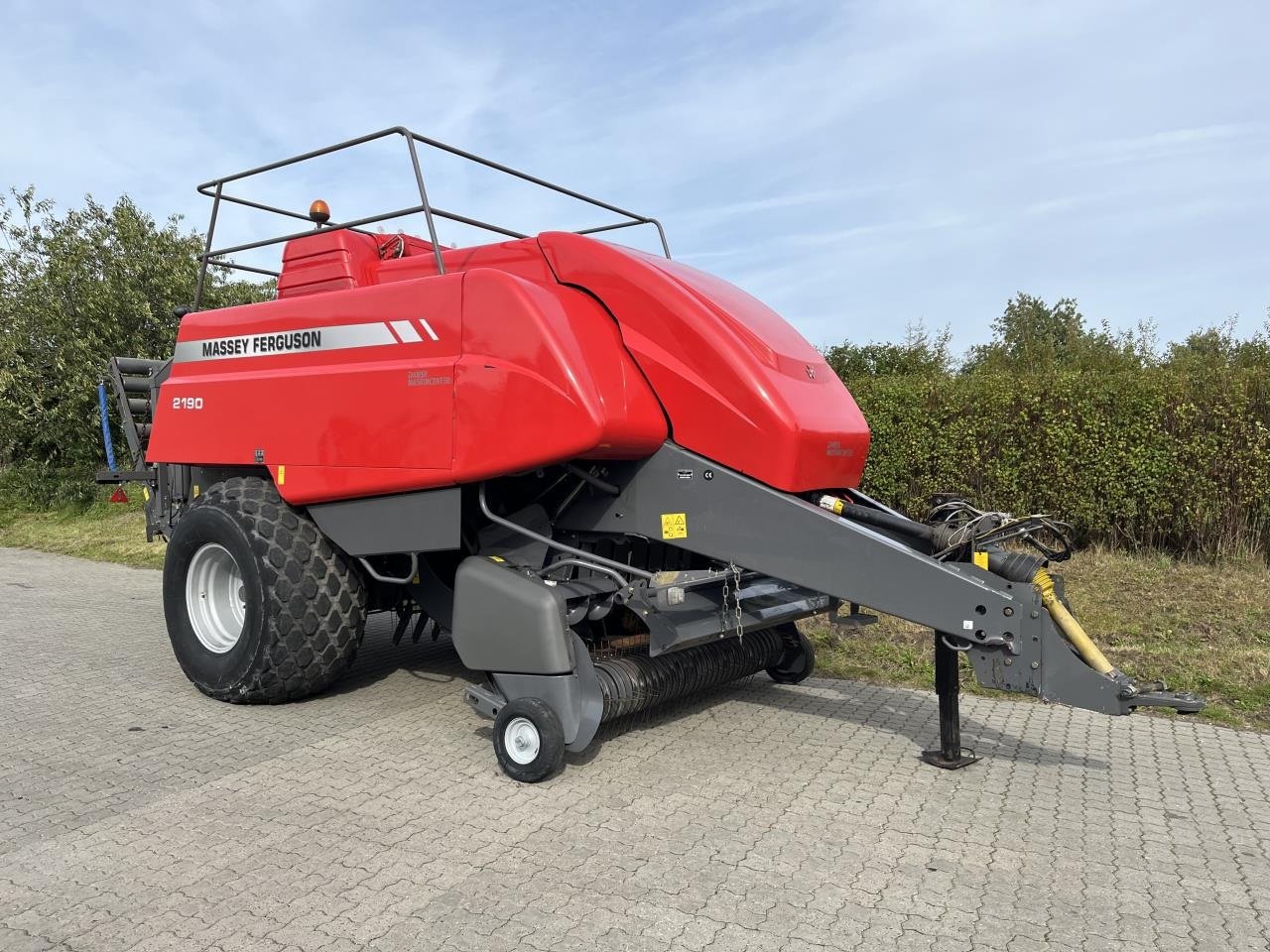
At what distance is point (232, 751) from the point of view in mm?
4633

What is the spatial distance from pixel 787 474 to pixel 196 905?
2708mm

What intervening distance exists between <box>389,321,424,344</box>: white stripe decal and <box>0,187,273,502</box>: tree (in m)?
12.2

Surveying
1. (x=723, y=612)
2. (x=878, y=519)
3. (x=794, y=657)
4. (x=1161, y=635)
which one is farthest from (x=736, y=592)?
(x=1161, y=635)

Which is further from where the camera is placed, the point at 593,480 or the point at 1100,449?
the point at 1100,449

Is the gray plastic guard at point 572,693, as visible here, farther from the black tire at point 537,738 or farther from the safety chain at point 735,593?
the safety chain at point 735,593

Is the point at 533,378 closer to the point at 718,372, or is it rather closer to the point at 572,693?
the point at 718,372

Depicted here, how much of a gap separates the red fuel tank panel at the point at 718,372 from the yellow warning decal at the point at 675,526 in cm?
31

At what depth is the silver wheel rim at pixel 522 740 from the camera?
13.7ft

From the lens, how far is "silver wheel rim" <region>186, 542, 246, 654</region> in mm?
5594

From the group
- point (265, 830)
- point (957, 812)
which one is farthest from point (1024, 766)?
point (265, 830)

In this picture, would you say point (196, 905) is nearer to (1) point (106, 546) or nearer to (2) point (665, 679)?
(2) point (665, 679)

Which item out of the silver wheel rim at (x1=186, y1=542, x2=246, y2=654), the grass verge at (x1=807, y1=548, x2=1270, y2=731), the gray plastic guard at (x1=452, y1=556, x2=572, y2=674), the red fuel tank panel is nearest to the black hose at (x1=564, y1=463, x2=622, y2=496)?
the red fuel tank panel

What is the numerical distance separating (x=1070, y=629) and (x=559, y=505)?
91.4 inches

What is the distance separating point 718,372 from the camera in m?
4.37
